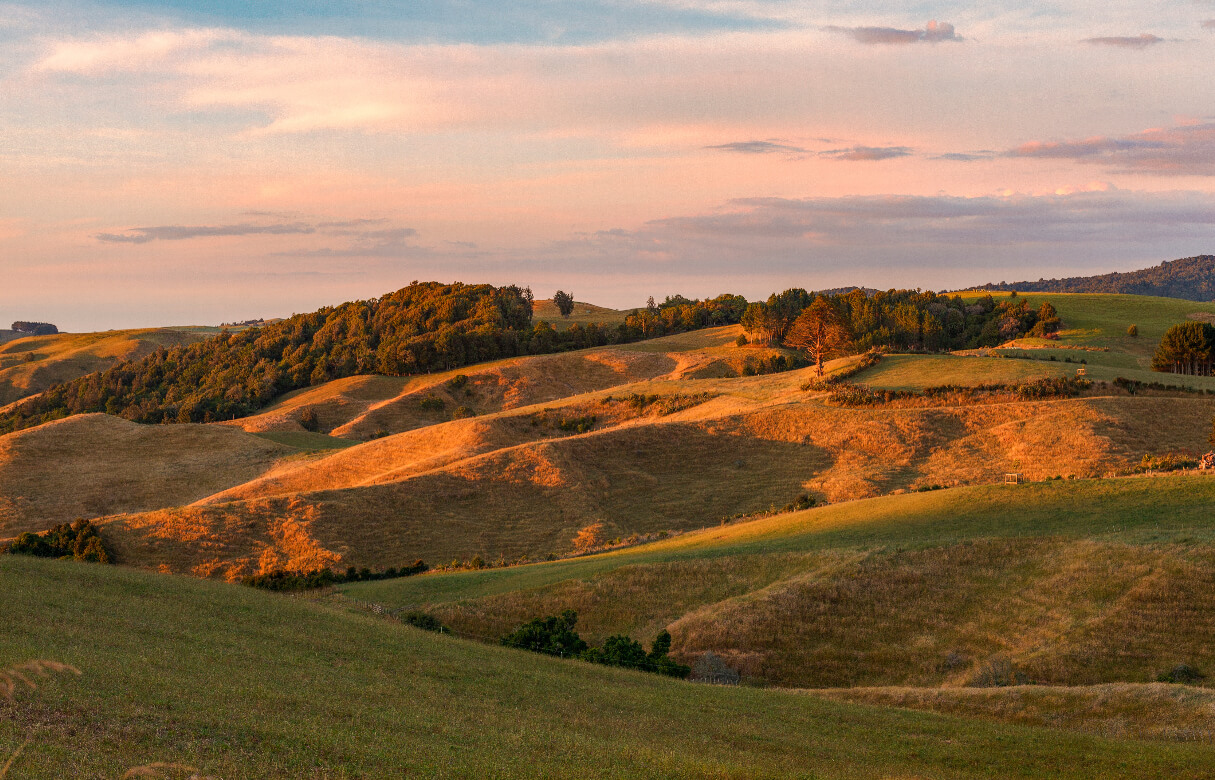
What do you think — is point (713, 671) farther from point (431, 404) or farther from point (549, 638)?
point (431, 404)

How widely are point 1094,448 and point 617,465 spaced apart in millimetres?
32067

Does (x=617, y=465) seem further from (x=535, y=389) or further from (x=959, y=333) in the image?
(x=959, y=333)

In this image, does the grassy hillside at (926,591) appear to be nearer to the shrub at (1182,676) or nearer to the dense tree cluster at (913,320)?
the shrub at (1182,676)

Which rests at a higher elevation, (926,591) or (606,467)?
(606,467)

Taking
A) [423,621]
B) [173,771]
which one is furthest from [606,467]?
[173,771]

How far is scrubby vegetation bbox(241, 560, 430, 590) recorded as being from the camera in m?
43.7

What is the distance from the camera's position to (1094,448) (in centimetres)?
5731

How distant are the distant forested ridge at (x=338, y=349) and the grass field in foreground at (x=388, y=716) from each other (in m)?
114

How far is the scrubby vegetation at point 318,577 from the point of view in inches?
1721

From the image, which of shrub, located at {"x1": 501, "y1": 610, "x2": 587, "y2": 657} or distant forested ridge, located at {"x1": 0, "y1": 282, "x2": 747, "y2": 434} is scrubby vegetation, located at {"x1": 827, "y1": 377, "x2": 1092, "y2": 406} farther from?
distant forested ridge, located at {"x1": 0, "y1": 282, "x2": 747, "y2": 434}

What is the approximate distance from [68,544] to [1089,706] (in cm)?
5048

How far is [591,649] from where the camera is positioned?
30156 millimetres

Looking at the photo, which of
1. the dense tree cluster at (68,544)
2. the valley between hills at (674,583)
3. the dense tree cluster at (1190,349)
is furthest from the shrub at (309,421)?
the dense tree cluster at (1190,349)

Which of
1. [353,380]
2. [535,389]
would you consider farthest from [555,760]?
[353,380]
